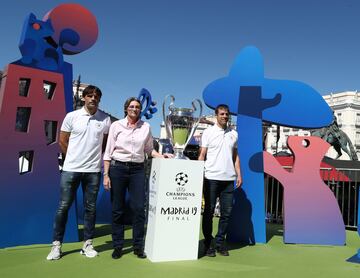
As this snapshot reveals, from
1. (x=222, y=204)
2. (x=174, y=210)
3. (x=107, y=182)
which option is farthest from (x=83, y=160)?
(x=222, y=204)

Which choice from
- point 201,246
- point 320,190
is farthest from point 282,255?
point 320,190

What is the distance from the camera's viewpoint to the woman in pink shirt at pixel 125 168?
348cm

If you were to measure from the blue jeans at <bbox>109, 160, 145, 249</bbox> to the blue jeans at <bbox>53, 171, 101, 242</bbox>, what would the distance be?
20 cm

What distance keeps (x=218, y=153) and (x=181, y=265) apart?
1258 mm

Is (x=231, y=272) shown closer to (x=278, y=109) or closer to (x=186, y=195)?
(x=186, y=195)

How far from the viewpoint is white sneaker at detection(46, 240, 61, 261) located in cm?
→ 331

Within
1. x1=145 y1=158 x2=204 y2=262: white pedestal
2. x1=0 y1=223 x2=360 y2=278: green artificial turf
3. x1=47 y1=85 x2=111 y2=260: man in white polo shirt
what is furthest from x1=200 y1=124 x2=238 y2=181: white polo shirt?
x1=47 y1=85 x2=111 y2=260: man in white polo shirt

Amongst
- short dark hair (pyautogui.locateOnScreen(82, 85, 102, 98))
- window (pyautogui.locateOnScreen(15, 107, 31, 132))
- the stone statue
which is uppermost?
the stone statue

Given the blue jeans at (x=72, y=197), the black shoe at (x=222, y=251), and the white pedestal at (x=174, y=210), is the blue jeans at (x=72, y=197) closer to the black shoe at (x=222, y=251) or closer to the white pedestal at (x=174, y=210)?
the white pedestal at (x=174, y=210)

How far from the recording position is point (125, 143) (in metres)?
3.48

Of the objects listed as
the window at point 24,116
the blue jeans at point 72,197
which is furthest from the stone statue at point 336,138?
the blue jeans at point 72,197

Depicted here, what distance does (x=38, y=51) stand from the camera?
161 inches

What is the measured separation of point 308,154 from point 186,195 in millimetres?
2372

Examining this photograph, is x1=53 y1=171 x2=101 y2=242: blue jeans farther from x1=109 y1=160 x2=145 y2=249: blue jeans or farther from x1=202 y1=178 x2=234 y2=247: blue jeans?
x1=202 y1=178 x2=234 y2=247: blue jeans
